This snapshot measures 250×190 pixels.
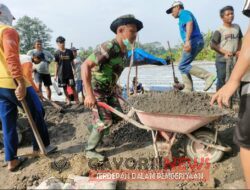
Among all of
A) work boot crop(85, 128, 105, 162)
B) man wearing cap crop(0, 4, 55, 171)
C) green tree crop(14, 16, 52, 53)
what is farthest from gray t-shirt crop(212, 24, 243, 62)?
green tree crop(14, 16, 52, 53)

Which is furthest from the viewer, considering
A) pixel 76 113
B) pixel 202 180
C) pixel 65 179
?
pixel 76 113

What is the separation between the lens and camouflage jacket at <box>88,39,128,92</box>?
3.27 metres

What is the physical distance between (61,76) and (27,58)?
8.79 feet

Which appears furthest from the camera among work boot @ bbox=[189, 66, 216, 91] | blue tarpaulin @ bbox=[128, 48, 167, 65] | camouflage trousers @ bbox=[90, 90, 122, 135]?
work boot @ bbox=[189, 66, 216, 91]

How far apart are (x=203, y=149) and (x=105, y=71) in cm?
156

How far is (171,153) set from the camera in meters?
3.44

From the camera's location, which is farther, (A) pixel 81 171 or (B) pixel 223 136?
(B) pixel 223 136

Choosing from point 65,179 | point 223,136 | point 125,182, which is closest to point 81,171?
point 65,179

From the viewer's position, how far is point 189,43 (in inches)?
190

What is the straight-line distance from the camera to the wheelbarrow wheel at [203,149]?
3217 millimetres

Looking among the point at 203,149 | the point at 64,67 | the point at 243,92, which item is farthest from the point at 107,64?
the point at 64,67

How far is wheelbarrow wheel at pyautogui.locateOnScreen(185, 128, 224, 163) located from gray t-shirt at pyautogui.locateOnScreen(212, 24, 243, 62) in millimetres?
2725

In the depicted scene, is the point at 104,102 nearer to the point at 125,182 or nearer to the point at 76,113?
the point at 125,182

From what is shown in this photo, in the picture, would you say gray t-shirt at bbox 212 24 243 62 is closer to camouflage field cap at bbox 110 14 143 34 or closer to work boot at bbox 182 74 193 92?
work boot at bbox 182 74 193 92
